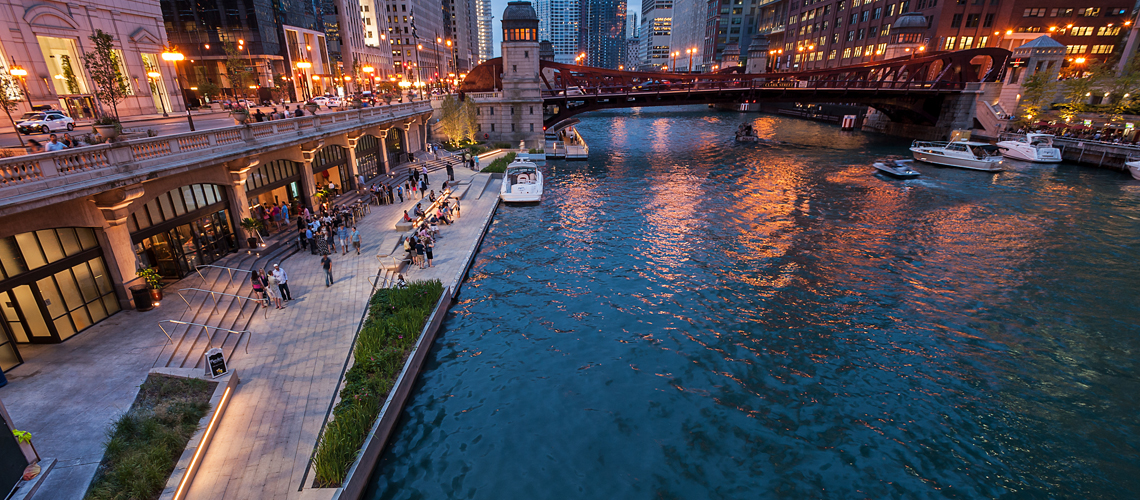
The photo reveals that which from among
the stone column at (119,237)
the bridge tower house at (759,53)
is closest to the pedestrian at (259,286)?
the stone column at (119,237)

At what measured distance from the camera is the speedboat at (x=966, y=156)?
151ft

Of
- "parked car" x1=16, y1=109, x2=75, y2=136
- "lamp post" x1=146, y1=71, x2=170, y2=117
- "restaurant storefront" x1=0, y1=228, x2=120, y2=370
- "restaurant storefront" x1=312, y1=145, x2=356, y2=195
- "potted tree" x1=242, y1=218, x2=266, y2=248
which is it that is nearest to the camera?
"restaurant storefront" x1=0, y1=228, x2=120, y2=370

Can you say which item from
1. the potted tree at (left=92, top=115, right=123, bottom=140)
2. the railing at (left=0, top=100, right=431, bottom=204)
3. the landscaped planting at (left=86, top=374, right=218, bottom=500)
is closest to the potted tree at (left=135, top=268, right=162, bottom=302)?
the railing at (left=0, top=100, right=431, bottom=204)

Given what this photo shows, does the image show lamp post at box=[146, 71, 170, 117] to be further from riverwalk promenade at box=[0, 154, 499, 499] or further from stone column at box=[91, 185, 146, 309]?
riverwalk promenade at box=[0, 154, 499, 499]

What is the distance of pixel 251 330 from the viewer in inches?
629

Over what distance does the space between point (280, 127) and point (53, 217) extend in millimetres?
11133

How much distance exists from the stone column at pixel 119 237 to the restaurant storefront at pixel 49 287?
25 centimetres

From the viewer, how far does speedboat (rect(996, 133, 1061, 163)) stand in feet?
161

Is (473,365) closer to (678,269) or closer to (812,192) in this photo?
(678,269)

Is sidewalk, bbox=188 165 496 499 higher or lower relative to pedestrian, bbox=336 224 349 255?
lower

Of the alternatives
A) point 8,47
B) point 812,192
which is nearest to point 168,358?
point 8,47

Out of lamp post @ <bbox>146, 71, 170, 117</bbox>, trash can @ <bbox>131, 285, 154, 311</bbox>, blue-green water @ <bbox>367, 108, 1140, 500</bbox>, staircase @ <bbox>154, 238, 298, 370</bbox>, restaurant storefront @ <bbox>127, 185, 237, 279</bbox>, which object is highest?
lamp post @ <bbox>146, 71, 170, 117</bbox>

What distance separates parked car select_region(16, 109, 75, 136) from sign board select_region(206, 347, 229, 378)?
18590 millimetres

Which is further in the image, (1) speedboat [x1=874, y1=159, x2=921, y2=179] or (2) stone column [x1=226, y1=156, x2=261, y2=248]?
(1) speedboat [x1=874, y1=159, x2=921, y2=179]
